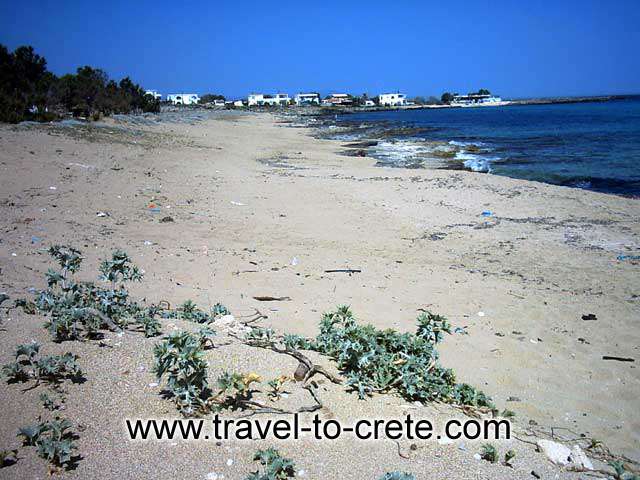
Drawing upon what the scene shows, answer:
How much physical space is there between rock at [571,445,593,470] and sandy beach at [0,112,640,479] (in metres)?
0.19

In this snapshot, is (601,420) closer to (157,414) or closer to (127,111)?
(157,414)

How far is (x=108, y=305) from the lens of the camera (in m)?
3.40

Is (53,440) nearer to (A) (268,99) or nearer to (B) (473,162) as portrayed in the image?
(B) (473,162)

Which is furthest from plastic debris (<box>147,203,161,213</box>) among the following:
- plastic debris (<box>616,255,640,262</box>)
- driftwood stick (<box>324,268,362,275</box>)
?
plastic debris (<box>616,255,640,262</box>)

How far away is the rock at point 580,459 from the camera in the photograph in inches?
101

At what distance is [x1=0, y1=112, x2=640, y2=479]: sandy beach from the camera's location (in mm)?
2389

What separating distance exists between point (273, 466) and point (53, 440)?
100 cm

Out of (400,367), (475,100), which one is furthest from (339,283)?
(475,100)

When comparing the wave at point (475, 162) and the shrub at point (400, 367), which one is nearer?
the shrub at point (400, 367)

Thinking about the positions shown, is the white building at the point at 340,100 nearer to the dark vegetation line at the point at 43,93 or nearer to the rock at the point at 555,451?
the dark vegetation line at the point at 43,93

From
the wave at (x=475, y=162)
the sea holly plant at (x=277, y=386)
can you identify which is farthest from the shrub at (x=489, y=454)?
the wave at (x=475, y=162)

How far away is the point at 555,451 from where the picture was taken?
2.60m

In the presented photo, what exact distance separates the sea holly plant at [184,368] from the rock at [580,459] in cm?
206

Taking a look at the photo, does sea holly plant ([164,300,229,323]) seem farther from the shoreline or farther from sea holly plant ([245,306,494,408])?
the shoreline
